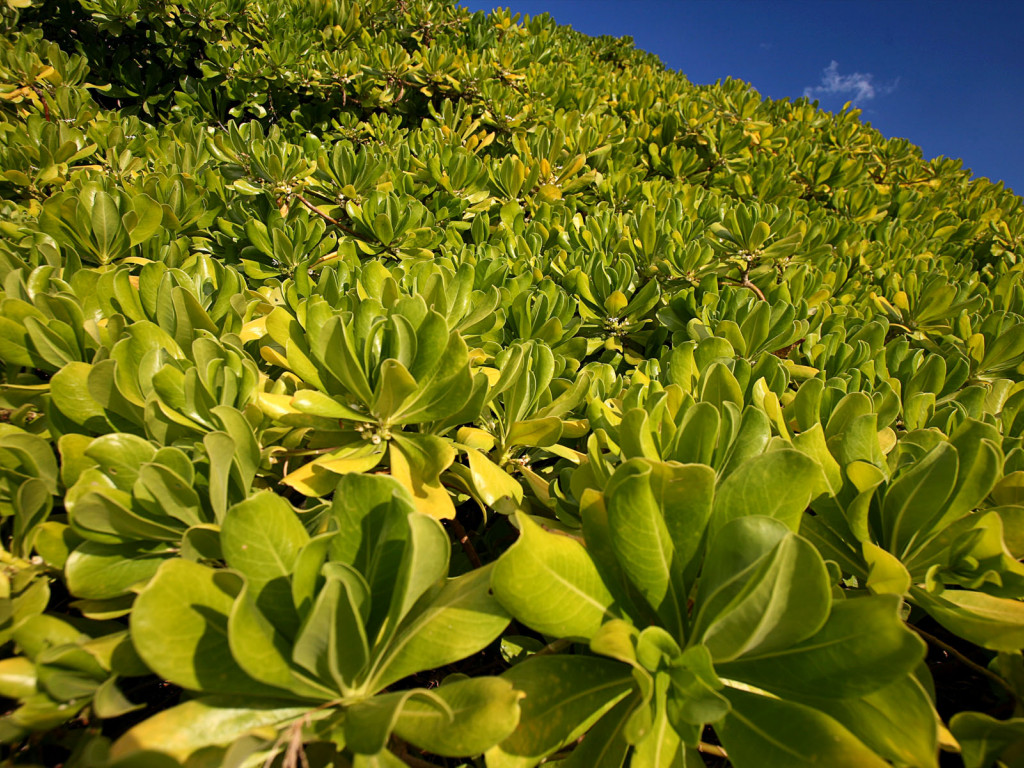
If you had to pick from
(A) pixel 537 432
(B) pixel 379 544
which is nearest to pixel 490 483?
(A) pixel 537 432

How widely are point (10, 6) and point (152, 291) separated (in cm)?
474

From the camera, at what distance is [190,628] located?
2.32ft

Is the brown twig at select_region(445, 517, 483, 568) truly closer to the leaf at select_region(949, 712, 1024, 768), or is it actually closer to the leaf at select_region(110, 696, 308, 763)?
the leaf at select_region(110, 696, 308, 763)

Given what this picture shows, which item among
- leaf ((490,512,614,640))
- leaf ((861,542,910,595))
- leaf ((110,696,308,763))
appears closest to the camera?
leaf ((110,696,308,763))

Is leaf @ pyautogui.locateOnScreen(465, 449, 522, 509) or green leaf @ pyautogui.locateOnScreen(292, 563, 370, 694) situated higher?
leaf @ pyautogui.locateOnScreen(465, 449, 522, 509)

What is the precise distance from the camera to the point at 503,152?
151 inches

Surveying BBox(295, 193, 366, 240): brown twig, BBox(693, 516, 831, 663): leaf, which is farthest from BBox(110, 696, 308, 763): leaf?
BBox(295, 193, 366, 240): brown twig

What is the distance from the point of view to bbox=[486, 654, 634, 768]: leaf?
79cm

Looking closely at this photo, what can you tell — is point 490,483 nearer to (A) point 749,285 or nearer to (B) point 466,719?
(B) point 466,719

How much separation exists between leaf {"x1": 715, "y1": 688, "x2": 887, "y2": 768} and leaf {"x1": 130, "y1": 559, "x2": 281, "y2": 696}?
0.69 metres

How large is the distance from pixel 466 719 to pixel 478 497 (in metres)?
0.48

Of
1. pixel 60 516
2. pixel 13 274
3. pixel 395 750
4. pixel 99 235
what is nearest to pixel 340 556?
pixel 395 750

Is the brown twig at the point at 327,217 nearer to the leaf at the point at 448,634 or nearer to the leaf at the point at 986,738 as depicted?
the leaf at the point at 448,634

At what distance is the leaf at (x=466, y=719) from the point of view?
678mm
